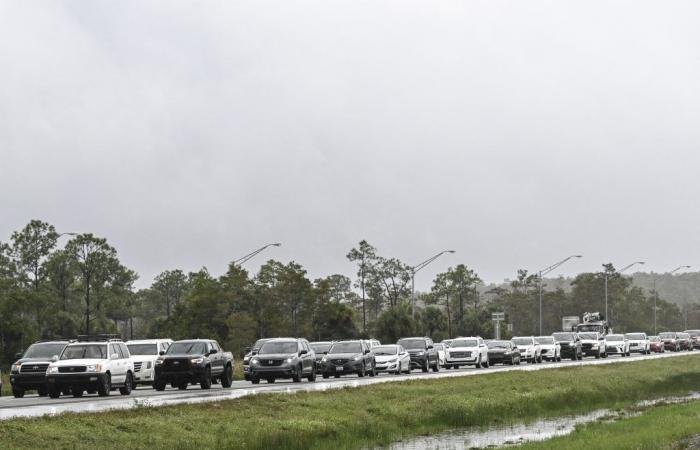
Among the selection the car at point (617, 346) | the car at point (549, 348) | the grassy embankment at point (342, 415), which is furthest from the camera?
the car at point (617, 346)

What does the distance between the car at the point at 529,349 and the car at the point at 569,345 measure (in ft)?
14.7

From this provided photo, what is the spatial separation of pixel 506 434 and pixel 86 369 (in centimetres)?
1374

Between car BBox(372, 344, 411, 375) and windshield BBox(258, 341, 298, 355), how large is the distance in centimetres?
899

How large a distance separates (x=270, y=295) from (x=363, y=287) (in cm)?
3015

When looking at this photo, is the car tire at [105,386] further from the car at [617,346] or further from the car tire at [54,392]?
the car at [617,346]

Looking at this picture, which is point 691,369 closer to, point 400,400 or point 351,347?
point 351,347

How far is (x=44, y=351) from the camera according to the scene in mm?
40344

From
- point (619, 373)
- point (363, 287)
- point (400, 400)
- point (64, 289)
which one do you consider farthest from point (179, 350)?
point (363, 287)

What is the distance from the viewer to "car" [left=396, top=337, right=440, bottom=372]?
2421 inches

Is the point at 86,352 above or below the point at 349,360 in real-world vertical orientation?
above

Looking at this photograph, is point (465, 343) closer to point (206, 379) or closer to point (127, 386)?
point (206, 379)

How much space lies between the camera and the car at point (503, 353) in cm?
7000

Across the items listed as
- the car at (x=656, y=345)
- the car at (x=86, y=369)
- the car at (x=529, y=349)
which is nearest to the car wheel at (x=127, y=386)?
the car at (x=86, y=369)

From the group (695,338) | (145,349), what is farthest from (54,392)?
(695,338)
